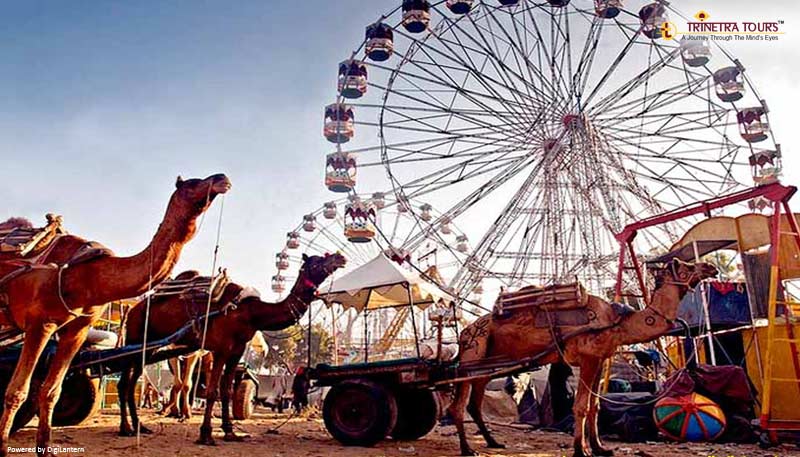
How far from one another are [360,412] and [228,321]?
213 cm

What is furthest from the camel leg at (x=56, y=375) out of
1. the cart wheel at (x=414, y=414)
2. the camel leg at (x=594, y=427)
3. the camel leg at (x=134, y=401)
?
the camel leg at (x=594, y=427)

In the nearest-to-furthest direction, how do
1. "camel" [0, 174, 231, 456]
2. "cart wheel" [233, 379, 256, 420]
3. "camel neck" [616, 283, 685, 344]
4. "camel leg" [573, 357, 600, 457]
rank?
"camel" [0, 174, 231, 456] < "camel leg" [573, 357, 600, 457] < "camel neck" [616, 283, 685, 344] < "cart wheel" [233, 379, 256, 420]

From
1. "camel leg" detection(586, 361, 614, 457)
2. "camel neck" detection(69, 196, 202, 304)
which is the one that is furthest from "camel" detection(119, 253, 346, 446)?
"camel leg" detection(586, 361, 614, 457)

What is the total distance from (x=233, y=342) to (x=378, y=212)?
18.0 m

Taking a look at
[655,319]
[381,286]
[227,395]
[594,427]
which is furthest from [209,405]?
[655,319]

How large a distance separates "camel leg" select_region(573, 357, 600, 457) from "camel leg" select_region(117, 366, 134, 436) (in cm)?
555

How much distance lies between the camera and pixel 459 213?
23219 millimetres

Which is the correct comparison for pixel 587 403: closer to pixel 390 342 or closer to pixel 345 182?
pixel 345 182

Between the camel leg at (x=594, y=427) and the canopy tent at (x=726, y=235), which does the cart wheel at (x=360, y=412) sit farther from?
the canopy tent at (x=726, y=235)

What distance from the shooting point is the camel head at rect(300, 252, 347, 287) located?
29.1ft

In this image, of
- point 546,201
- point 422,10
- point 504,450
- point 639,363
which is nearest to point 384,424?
point 504,450

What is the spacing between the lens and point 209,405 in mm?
7730

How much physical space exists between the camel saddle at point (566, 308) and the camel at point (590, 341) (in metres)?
0.05

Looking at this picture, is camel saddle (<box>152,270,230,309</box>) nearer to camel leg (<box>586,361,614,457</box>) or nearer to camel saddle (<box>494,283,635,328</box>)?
camel saddle (<box>494,283,635,328</box>)
